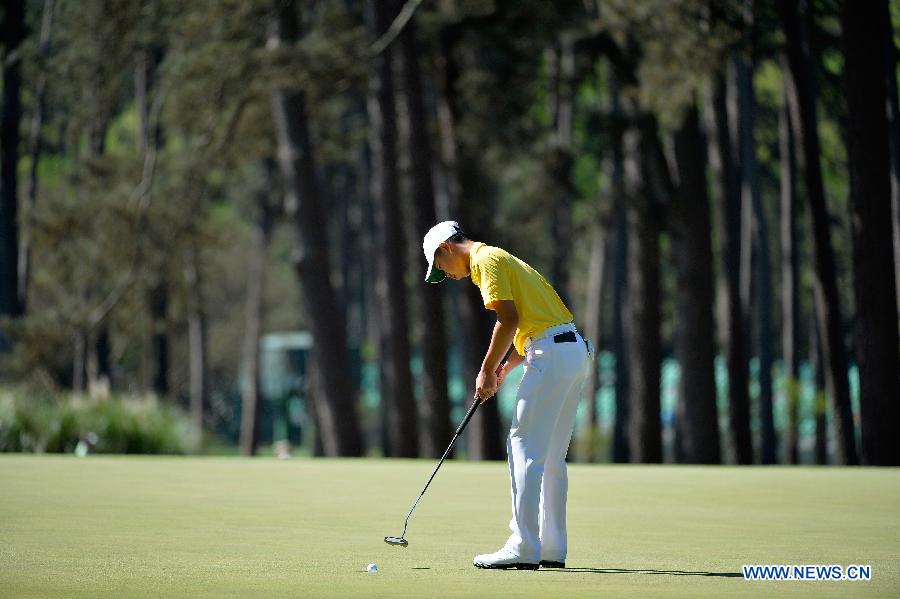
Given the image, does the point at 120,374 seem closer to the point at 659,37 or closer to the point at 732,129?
the point at 732,129

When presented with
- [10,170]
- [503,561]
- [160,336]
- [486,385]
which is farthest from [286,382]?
[503,561]

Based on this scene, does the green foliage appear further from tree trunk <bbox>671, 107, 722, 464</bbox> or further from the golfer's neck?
the golfer's neck

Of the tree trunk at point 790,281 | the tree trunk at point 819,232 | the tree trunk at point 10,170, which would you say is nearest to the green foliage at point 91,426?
the tree trunk at point 10,170

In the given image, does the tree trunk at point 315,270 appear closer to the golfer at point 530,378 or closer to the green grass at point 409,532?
the green grass at point 409,532

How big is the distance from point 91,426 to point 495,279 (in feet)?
68.1

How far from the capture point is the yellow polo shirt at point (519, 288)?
31.4 ft

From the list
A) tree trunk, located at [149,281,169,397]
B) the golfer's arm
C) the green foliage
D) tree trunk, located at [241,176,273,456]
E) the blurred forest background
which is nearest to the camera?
the golfer's arm

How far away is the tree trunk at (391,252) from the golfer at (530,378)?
22.9 metres

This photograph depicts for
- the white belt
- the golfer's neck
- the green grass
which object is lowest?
the green grass

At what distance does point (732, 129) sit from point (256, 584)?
112 ft

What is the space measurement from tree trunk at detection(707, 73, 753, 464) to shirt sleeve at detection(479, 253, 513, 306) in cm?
2471

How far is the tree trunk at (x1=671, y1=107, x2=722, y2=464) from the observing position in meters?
32.3

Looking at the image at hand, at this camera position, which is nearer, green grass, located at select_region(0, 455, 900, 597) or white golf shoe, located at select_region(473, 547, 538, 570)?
green grass, located at select_region(0, 455, 900, 597)

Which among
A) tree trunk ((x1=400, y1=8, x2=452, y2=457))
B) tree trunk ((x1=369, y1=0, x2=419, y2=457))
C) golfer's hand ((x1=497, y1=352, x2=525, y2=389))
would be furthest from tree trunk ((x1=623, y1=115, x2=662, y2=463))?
golfer's hand ((x1=497, y1=352, x2=525, y2=389))
